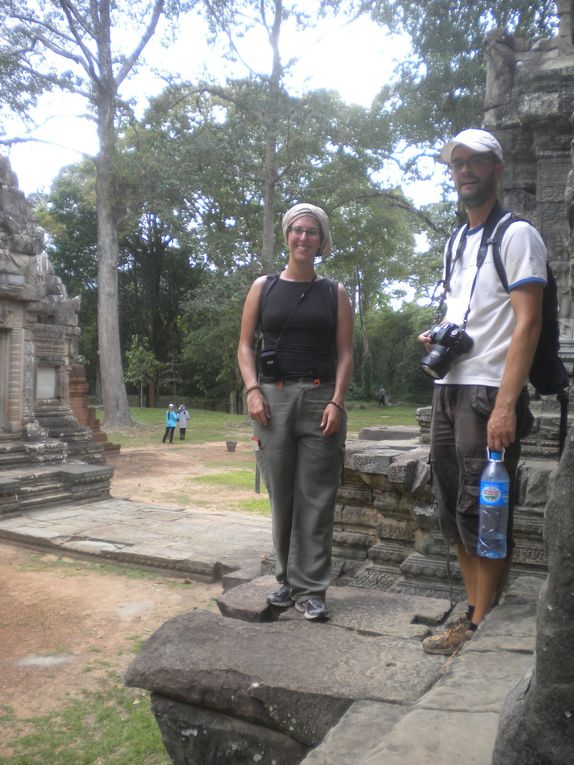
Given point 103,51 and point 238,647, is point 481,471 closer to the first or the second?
point 238,647

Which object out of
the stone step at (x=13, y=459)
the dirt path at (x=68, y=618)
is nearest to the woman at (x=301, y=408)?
the dirt path at (x=68, y=618)

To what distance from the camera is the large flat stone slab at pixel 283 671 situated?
6.53 feet

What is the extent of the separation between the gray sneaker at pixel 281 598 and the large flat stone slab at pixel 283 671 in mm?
235

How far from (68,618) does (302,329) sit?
101 inches

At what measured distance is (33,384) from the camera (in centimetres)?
965

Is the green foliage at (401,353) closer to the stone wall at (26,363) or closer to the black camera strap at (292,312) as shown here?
the stone wall at (26,363)

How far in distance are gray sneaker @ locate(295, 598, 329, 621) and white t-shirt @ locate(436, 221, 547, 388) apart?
95 cm

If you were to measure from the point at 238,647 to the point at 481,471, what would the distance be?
0.99 metres

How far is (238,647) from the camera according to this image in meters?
2.30

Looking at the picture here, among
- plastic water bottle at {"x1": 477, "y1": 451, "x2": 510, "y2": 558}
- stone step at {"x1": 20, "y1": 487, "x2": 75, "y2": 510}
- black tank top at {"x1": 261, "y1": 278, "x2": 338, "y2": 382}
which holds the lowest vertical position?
stone step at {"x1": 20, "y1": 487, "x2": 75, "y2": 510}

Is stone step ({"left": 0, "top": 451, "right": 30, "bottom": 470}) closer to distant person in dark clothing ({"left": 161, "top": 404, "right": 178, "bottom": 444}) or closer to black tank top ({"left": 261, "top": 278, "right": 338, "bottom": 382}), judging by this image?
black tank top ({"left": 261, "top": 278, "right": 338, "bottom": 382})

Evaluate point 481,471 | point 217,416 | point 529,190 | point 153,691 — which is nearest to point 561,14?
point 529,190

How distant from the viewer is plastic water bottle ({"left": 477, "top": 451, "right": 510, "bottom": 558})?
85.4 inches

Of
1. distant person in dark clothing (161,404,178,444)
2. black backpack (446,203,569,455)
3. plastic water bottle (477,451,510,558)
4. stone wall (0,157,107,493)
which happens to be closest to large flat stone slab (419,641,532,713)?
plastic water bottle (477,451,510,558)
